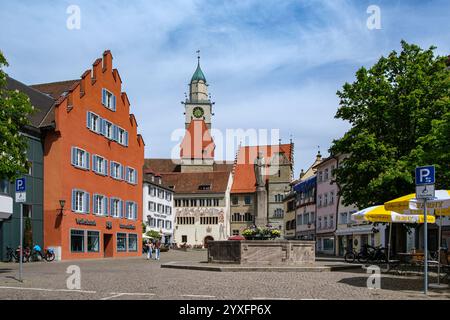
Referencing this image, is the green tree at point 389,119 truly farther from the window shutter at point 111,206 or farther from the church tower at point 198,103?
the church tower at point 198,103

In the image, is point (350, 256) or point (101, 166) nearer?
point (350, 256)

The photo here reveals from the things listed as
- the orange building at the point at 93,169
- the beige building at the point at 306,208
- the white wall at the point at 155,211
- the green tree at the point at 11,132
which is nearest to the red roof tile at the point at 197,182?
the white wall at the point at 155,211

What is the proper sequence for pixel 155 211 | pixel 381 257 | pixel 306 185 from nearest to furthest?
pixel 381 257 < pixel 155 211 < pixel 306 185

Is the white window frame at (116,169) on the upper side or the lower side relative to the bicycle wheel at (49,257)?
upper

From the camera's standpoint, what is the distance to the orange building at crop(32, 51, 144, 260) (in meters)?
40.9

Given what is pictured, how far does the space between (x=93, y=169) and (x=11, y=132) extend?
24.8 meters

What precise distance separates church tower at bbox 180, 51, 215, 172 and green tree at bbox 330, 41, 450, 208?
3172 inches

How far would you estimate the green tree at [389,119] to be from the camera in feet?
98.1

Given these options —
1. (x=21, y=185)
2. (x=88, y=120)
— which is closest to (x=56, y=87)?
(x=88, y=120)

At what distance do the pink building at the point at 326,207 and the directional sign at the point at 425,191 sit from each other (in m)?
50.0

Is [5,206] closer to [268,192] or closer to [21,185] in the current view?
[21,185]

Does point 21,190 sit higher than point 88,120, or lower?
lower

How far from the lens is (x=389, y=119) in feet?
104
